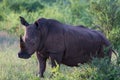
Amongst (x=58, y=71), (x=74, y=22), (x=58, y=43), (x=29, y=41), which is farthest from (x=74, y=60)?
(x=74, y=22)

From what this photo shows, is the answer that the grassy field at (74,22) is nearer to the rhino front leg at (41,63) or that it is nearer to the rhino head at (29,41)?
the rhino front leg at (41,63)

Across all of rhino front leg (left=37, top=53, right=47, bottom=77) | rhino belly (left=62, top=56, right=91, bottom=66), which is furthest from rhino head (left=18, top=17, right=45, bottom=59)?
rhino belly (left=62, top=56, right=91, bottom=66)

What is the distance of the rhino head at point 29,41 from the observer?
7902 mm

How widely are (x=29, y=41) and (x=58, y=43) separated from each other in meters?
0.63

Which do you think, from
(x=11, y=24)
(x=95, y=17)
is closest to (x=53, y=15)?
(x=11, y=24)

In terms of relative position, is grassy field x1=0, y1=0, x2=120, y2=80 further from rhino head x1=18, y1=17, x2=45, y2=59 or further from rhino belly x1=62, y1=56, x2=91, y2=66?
rhino head x1=18, y1=17, x2=45, y2=59

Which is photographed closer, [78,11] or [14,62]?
[14,62]

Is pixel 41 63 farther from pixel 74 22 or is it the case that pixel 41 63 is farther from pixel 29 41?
pixel 74 22

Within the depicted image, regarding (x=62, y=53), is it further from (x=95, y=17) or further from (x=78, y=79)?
(x=95, y=17)

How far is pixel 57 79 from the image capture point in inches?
251

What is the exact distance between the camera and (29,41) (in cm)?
795

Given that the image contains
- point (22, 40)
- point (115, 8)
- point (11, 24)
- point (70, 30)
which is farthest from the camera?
point (11, 24)

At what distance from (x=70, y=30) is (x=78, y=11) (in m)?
11.9

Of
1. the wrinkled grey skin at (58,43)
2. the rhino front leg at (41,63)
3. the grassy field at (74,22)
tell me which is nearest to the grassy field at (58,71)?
the grassy field at (74,22)
